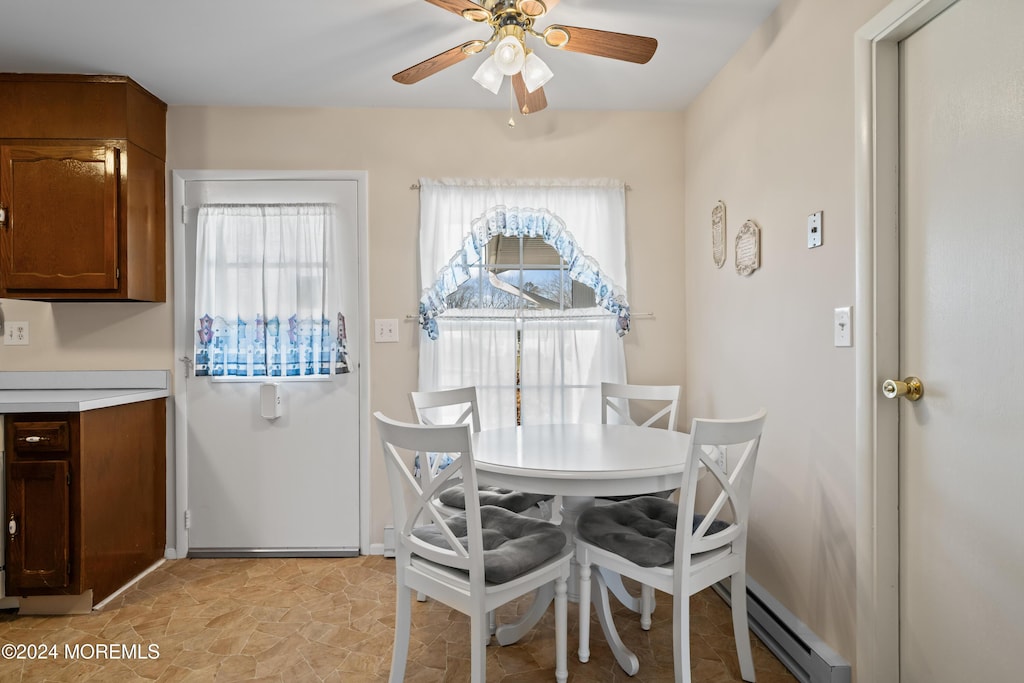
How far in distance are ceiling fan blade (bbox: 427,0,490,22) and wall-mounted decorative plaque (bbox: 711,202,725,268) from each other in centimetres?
141

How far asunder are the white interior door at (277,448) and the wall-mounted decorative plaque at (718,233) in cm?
183

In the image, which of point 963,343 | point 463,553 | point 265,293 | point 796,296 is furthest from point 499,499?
point 265,293

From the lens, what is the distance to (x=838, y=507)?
177cm

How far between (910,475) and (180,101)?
11.7 ft

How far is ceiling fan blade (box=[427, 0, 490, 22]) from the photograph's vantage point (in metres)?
1.66

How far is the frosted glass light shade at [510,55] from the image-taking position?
5.71ft

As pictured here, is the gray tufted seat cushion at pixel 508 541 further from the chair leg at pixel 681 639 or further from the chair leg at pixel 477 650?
the chair leg at pixel 681 639

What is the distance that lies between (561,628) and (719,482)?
661 millimetres

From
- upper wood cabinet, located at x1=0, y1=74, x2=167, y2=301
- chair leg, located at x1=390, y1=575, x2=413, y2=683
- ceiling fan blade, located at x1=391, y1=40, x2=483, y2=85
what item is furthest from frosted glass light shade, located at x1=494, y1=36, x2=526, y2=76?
upper wood cabinet, located at x1=0, y1=74, x2=167, y2=301

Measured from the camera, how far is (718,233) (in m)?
2.62

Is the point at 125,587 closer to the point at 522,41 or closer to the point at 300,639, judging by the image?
the point at 300,639

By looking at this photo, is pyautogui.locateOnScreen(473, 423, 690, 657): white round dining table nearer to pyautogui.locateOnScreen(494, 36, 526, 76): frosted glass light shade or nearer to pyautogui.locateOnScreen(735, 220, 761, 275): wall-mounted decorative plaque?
pyautogui.locateOnScreen(735, 220, 761, 275): wall-mounted decorative plaque

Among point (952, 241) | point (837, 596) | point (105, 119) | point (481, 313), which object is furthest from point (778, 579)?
point (105, 119)

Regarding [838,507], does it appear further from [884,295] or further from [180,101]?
[180,101]
